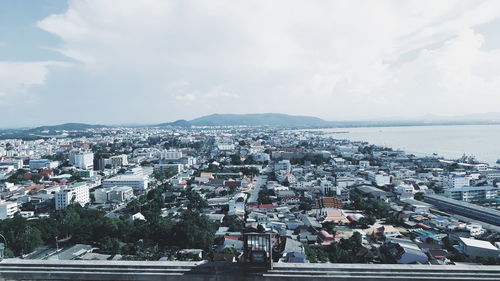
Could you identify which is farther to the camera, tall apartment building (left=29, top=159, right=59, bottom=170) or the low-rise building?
tall apartment building (left=29, top=159, right=59, bottom=170)

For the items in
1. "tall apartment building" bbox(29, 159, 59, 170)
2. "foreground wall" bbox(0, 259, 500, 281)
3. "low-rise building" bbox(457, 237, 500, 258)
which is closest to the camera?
"foreground wall" bbox(0, 259, 500, 281)

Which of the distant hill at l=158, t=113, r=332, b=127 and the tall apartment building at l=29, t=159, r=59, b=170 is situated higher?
the distant hill at l=158, t=113, r=332, b=127

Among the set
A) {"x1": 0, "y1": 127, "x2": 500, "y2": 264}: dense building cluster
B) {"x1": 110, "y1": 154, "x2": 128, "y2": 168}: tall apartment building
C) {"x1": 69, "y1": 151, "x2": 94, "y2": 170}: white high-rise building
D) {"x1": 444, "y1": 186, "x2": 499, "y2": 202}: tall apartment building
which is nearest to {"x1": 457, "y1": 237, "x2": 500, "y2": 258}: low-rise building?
{"x1": 0, "y1": 127, "x2": 500, "y2": 264}: dense building cluster

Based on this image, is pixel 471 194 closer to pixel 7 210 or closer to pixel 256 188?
pixel 256 188

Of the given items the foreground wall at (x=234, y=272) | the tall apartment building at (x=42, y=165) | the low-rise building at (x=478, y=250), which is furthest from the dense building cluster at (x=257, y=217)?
the tall apartment building at (x=42, y=165)

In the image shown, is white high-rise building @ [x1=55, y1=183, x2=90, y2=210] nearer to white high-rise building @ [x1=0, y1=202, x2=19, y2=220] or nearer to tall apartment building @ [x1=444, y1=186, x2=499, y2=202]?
white high-rise building @ [x1=0, y1=202, x2=19, y2=220]

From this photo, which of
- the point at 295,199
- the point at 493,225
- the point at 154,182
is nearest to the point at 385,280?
the point at 493,225

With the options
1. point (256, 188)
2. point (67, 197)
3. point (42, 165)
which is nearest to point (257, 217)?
point (256, 188)

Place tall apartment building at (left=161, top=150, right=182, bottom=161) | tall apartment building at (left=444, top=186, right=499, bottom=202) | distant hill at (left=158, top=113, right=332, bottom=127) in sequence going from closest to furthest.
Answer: tall apartment building at (left=444, top=186, right=499, bottom=202) < tall apartment building at (left=161, top=150, right=182, bottom=161) < distant hill at (left=158, top=113, right=332, bottom=127)
